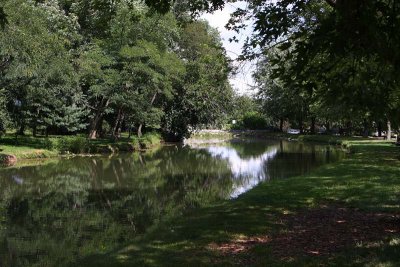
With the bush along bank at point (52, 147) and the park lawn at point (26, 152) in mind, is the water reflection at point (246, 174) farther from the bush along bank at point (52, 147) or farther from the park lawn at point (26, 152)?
the park lawn at point (26, 152)

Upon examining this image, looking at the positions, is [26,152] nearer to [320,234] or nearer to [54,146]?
[54,146]

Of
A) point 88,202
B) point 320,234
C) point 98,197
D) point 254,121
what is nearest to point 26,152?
point 98,197

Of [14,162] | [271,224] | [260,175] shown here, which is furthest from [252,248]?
[14,162]

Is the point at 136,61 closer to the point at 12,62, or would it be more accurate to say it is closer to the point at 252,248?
the point at 12,62

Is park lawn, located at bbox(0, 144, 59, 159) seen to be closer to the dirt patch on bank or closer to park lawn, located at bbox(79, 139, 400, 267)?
park lawn, located at bbox(79, 139, 400, 267)

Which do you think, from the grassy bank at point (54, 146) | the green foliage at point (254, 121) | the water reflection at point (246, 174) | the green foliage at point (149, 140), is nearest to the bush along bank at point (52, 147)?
the grassy bank at point (54, 146)

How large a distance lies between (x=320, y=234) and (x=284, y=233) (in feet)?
2.36

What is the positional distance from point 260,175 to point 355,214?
13161mm

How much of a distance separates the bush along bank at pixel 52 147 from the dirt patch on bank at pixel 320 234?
21949 millimetres

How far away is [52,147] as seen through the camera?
33219mm

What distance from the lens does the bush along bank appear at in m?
29.7

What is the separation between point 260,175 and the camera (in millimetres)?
23891

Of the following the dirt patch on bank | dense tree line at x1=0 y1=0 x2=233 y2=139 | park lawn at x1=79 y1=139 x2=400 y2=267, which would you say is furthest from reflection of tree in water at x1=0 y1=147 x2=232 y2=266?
dense tree line at x1=0 y1=0 x2=233 y2=139

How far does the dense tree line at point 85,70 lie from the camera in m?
28.5
